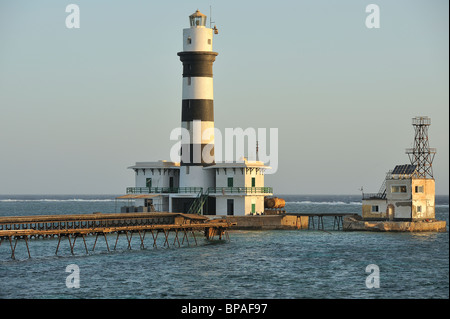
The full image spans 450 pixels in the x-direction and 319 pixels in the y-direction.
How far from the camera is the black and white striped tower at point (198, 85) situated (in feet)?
290

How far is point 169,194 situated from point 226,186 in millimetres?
6254

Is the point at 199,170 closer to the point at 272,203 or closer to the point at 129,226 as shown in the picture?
the point at 272,203

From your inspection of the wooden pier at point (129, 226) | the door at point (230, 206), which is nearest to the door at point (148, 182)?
the wooden pier at point (129, 226)

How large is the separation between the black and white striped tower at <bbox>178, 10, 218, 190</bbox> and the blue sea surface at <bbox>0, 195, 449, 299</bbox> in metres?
12.2

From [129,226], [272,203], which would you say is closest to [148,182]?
[272,203]

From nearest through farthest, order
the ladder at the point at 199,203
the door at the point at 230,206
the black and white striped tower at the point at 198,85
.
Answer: the black and white striped tower at the point at 198,85 → the door at the point at 230,206 → the ladder at the point at 199,203

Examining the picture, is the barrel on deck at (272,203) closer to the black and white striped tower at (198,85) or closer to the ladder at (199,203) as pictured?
the ladder at (199,203)

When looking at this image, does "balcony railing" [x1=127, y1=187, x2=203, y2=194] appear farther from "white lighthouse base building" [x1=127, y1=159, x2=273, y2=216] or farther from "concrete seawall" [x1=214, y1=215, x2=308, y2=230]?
"concrete seawall" [x1=214, y1=215, x2=308, y2=230]

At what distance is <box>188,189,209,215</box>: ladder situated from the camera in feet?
297

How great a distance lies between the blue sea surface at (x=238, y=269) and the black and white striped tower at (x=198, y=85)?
40.0 ft

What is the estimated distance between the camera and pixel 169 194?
301 feet
